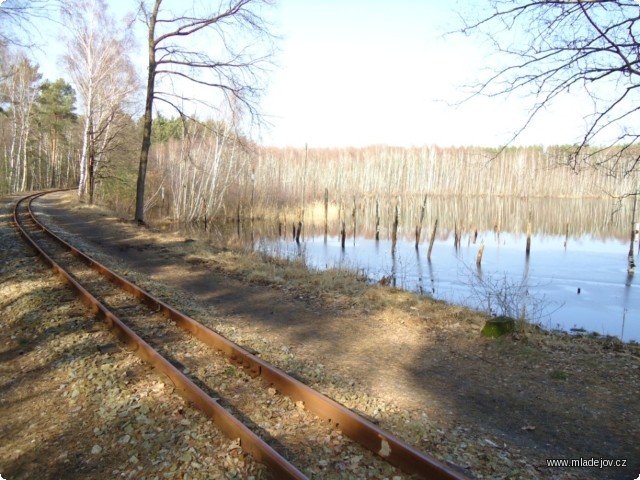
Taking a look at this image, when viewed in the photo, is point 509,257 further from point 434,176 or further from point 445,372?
point 434,176

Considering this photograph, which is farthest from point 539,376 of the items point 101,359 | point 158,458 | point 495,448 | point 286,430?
point 101,359

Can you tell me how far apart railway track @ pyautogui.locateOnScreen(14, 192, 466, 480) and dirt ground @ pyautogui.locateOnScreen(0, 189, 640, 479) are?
377mm

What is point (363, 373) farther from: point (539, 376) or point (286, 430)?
point (539, 376)

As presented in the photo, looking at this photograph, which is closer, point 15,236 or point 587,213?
point 15,236

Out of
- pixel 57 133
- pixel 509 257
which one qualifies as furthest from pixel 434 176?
pixel 57 133

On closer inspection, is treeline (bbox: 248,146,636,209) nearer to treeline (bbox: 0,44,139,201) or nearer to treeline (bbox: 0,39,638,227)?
treeline (bbox: 0,39,638,227)

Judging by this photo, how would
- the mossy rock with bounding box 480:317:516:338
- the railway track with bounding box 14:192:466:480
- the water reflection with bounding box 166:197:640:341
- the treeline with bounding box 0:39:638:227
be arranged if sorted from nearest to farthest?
the railway track with bounding box 14:192:466:480 < the mossy rock with bounding box 480:317:516:338 < the water reflection with bounding box 166:197:640:341 < the treeline with bounding box 0:39:638:227

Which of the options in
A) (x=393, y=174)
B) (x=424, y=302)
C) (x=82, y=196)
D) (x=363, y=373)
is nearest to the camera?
(x=363, y=373)

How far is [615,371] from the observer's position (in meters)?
5.18

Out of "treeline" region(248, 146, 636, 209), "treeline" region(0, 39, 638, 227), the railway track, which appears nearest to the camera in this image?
the railway track

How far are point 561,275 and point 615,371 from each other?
47.7ft

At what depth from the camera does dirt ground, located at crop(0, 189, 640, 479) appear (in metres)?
3.59

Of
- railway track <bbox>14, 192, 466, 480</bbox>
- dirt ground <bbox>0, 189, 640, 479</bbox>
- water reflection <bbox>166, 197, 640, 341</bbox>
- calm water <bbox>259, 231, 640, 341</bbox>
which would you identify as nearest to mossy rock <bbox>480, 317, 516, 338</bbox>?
dirt ground <bbox>0, 189, 640, 479</bbox>

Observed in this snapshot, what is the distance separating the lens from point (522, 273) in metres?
18.8
